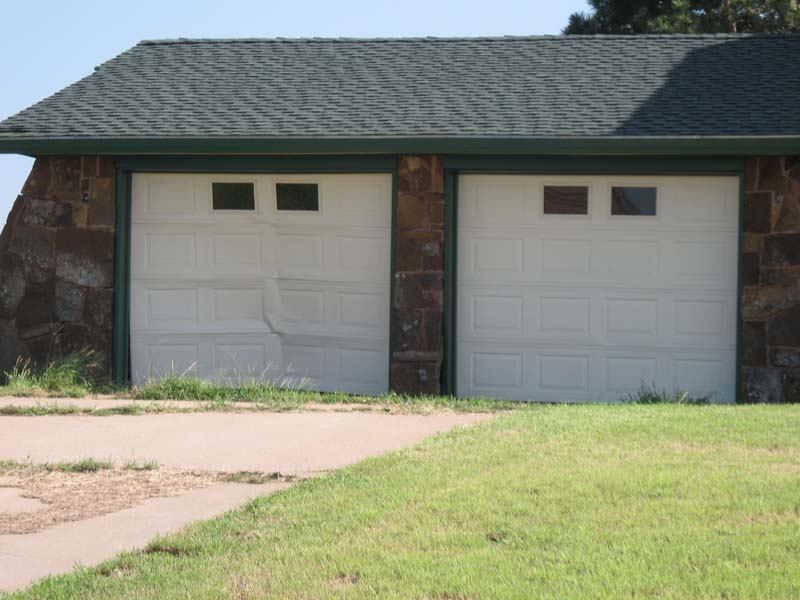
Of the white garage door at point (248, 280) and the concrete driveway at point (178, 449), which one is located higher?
the white garage door at point (248, 280)

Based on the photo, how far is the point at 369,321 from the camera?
43.6 ft

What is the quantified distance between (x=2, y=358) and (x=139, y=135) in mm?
2863

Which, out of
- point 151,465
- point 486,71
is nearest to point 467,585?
point 151,465

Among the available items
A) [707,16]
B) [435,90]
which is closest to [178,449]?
[435,90]

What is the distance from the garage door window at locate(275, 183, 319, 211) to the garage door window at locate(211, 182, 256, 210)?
307mm

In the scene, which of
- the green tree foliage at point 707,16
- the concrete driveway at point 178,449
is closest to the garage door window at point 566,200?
the concrete driveway at point 178,449

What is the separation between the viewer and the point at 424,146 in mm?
12727

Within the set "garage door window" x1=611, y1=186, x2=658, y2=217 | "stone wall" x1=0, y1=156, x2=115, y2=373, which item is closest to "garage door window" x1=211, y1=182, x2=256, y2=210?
"stone wall" x1=0, y1=156, x2=115, y2=373

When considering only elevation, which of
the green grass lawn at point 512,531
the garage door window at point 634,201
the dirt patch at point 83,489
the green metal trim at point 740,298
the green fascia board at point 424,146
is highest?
the green fascia board at point 424,146

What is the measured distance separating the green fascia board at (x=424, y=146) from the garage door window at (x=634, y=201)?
1.41 feet

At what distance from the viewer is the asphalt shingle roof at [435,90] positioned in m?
13.1

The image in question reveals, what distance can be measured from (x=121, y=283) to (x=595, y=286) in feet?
16.4

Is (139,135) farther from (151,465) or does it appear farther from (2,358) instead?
(151,465)

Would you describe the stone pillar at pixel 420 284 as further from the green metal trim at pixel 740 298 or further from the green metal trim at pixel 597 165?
the green metal trim at pixel 740 298
